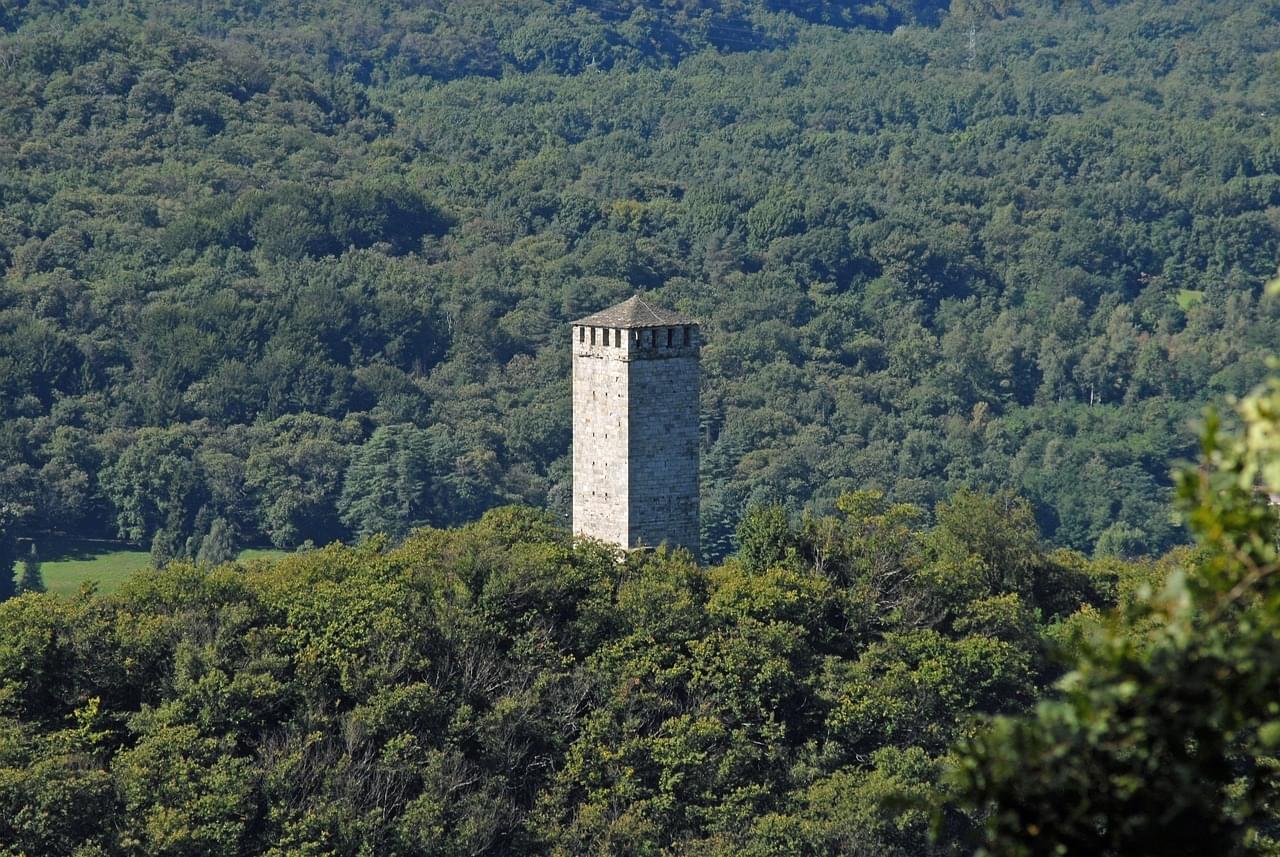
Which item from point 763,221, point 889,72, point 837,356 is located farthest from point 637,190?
point 889,72

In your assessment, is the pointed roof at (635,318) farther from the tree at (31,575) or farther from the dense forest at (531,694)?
the tree at (31,575)

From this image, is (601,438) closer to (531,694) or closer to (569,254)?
(531,694)

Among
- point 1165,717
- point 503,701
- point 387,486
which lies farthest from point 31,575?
point 1165,717

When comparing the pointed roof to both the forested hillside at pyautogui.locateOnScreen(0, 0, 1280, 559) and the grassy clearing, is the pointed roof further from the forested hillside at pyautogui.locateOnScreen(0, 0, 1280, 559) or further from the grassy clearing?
the forested hillside at pyautogui.locateOnScreen(0, 0, 1280, 559)

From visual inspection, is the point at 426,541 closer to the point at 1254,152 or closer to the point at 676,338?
the point at 676,338

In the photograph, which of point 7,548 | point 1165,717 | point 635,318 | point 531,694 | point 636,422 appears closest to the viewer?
point 1165,717

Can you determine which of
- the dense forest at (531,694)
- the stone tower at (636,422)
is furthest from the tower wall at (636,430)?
the dense forest at (531,694)
